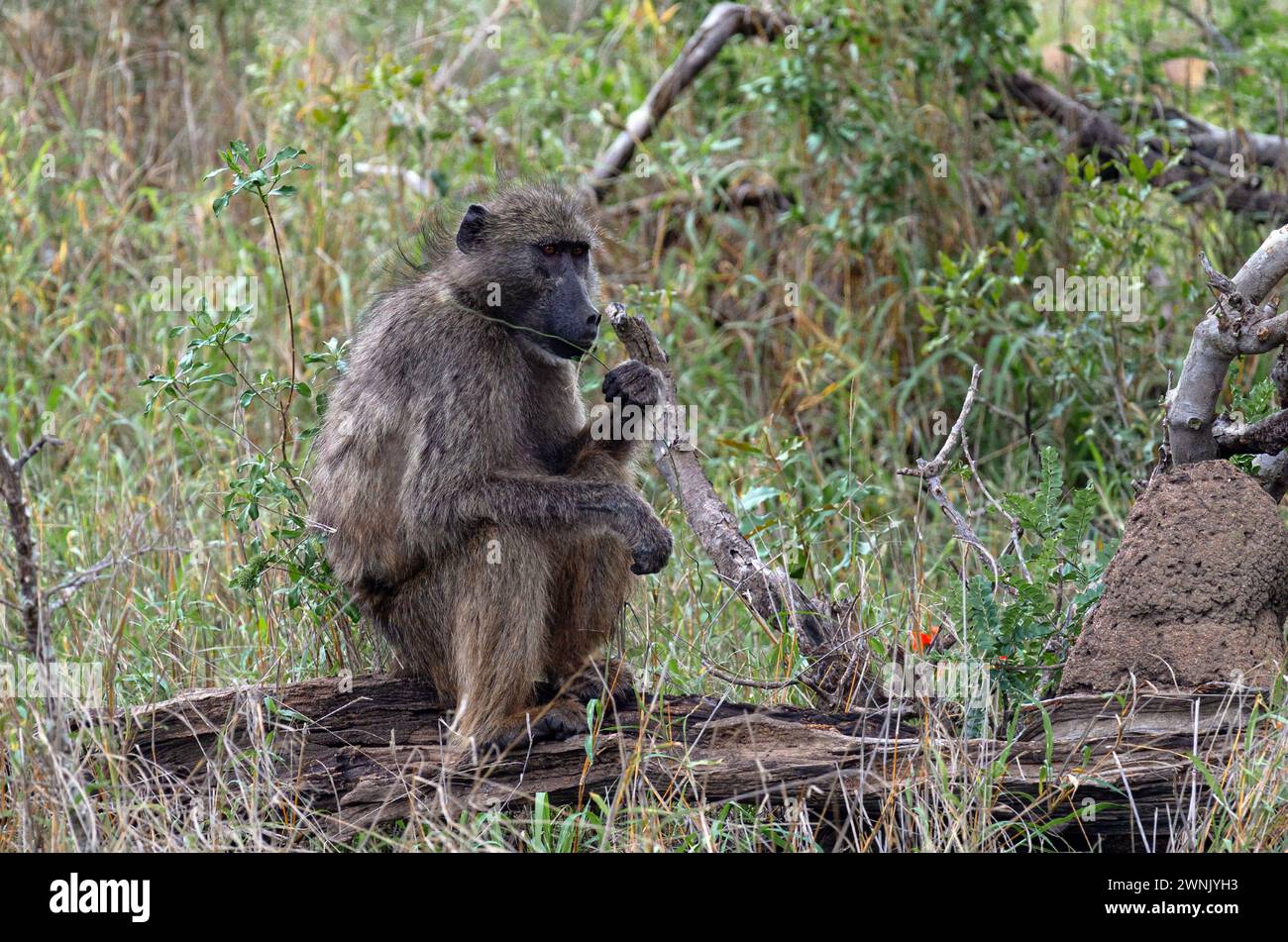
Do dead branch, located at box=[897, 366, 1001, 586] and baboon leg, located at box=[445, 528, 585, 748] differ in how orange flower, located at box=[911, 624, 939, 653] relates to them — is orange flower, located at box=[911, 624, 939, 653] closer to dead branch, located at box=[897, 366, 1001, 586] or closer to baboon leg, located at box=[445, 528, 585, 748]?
dead branch, located at box=[897, 366, 1001, 586]

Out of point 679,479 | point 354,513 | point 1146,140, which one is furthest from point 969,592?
point 1146,140

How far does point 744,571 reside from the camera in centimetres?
359

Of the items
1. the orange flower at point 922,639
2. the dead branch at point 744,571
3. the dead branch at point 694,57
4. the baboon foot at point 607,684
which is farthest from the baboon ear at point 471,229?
the dead branch at point 694,57

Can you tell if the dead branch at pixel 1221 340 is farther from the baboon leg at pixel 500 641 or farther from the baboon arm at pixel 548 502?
the baboon leg at pixel 500 641

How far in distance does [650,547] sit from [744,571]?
0.93 ft

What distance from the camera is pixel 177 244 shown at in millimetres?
6426

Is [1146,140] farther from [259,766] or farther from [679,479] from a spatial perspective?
[259,766]

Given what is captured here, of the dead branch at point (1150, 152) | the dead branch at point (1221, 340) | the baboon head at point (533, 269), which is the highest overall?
the dead branch at point (1150, 152)

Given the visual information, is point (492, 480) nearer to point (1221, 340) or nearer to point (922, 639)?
point (922, 639)

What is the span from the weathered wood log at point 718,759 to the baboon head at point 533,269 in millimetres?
990

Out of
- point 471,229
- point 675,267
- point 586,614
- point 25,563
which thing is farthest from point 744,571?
point 675,267

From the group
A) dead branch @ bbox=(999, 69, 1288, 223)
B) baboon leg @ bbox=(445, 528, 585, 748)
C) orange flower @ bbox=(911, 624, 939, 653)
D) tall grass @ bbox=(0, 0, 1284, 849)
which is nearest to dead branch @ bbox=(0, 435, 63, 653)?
tall grass @ bbox=(0, 0, 1284, 849)

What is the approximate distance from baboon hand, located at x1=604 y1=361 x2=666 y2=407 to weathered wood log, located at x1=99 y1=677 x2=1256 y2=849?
0.78 meters

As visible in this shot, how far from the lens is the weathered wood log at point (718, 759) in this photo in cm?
293
